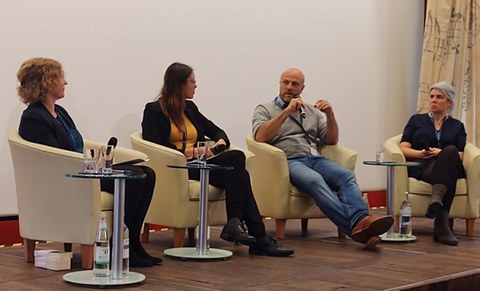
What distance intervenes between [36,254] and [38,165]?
46 cm

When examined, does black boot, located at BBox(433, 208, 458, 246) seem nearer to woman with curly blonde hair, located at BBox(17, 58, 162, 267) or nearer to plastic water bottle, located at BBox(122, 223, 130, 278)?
woman with curly blonde hair, located at BBox(17, 58, 162, 267)

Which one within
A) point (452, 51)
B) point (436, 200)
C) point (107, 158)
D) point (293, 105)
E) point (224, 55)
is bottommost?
point (436, 200)

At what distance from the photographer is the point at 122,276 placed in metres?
4.11

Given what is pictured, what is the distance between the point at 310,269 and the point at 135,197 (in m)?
0.99

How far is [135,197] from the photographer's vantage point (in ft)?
14.7

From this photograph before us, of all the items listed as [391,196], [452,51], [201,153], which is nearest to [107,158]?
[201,153]

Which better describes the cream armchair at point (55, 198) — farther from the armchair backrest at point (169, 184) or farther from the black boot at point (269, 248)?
the black boot at point (269, 248)

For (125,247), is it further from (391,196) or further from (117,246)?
(391,196)

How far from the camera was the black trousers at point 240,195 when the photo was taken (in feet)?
16.4

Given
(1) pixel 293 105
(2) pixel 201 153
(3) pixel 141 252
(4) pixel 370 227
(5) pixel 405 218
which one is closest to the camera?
(3) pixel 141 252

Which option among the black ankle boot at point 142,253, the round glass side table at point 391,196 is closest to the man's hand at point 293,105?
the round glass side table at point 391,196

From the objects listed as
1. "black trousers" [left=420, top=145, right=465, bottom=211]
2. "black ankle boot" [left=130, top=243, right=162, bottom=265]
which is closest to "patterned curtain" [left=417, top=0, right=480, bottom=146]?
"black trousers" [left=420, top=145, right=465, bottom=211]

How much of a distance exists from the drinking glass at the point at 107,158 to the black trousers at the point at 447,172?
2664 mm

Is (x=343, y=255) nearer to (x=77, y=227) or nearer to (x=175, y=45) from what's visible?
(x=77, y=227)
